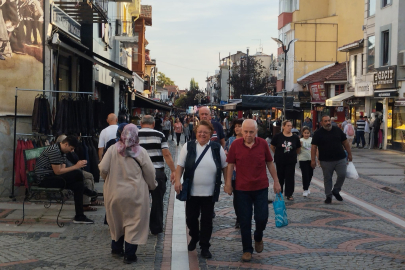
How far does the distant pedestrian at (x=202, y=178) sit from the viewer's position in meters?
6.71

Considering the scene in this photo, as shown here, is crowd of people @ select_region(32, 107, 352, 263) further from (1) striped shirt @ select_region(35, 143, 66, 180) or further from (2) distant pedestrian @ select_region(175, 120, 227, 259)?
(1) striped shirt @ select_region(35, 143, 66, 180)

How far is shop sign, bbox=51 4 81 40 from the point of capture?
485 inches

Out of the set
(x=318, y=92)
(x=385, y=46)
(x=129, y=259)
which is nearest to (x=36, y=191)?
(x=129, y=259)

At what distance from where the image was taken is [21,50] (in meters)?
11.2

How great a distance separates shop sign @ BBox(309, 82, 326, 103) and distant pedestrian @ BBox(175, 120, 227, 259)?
35846mm

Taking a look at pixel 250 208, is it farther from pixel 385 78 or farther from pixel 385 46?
pixel 385 46

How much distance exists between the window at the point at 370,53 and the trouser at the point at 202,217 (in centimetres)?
2628

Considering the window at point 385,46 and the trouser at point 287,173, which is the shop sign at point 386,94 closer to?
the window at point 385,46

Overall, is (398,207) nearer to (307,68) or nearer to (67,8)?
(67,8)

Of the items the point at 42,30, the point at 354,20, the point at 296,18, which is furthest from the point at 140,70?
the point at 42,30

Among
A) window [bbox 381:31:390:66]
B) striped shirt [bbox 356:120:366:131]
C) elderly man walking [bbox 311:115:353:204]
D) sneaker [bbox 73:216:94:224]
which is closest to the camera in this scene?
sneaker [bbox 73:216:94:224]

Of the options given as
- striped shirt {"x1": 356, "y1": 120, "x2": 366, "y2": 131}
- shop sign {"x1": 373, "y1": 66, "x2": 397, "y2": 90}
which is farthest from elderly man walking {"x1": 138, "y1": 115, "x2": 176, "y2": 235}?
striped shirt {"x1": 356, "y1": 120, "x2": 366, "y2": 131}

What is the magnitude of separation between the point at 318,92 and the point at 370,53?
35.7 ft

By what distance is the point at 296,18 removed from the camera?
51.3 metres
